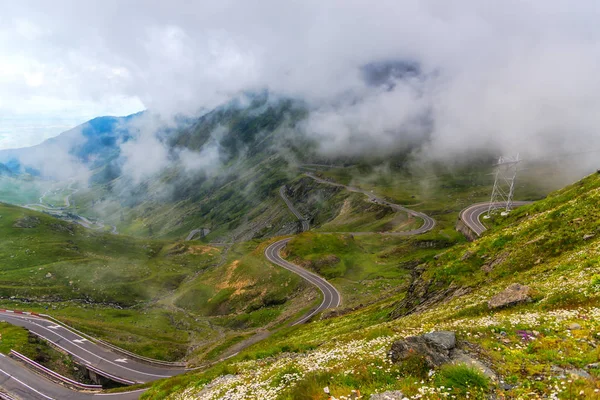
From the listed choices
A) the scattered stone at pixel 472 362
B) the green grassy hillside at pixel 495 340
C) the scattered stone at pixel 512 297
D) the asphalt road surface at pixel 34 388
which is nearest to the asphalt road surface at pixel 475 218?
the green grassy hillside at pixel 495 340

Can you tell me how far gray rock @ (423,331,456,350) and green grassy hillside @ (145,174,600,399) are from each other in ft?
2.72

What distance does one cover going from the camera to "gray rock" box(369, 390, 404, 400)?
12.9 m

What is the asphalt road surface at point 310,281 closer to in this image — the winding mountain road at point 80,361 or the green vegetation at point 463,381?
the winding mountain road at point 80,361

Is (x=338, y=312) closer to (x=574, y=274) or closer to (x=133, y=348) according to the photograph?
(x=133, y=348)

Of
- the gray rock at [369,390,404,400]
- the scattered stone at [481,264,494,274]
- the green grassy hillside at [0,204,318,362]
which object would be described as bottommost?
the green grassy hillside at [0,204,318,362]

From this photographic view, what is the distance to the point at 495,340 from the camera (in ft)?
54.7

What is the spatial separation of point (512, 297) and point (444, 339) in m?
12.3

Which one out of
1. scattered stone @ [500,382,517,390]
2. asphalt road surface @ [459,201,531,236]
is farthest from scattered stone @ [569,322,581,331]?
asphalt road surface @ [459,201,531,236]

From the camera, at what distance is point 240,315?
4631 inches

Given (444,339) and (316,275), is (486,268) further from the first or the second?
(316,275)

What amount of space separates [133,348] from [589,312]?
340 ft

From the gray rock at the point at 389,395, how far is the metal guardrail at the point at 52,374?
69513mm

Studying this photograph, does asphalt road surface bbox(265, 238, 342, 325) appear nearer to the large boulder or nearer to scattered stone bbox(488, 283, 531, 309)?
scattered stone bbox(488, 283, 531, 309)

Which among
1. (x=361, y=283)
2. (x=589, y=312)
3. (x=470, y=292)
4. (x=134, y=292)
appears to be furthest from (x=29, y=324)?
(x=589, y=312)
